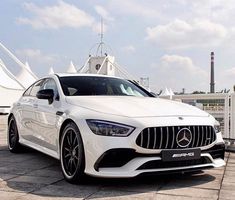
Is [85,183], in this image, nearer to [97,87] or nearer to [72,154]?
[72,154]

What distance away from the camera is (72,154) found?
488cm

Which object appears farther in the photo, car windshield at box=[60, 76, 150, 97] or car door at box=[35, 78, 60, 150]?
car windshield at box=[60, 76, 150, 97]

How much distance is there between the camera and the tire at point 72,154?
4609mm

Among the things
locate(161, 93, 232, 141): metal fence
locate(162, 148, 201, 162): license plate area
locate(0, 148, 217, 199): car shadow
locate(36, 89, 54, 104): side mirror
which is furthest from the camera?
locate(161, 93, 232, 141): metal fence

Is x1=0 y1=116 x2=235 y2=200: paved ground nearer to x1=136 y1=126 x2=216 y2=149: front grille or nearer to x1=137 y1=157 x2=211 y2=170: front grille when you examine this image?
x1=137 y1=157 x2=211 y2=170: front grille

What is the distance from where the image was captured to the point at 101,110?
15.4 feet

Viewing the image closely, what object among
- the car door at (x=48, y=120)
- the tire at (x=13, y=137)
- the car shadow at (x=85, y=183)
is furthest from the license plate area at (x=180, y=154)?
the tire at (x=13, y=137)

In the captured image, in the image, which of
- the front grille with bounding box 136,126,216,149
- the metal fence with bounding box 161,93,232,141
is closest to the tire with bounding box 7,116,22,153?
the front grille with bounding box 136,126,216,149

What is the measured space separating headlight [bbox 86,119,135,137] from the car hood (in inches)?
7.3

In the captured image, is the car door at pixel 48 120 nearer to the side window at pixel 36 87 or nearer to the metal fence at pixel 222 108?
the side window at pixel 36 87

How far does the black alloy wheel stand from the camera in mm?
7422

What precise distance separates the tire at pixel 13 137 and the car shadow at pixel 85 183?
1.63 metres

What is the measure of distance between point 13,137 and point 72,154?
3070 millimetres

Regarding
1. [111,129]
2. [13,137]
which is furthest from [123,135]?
[13,137]
